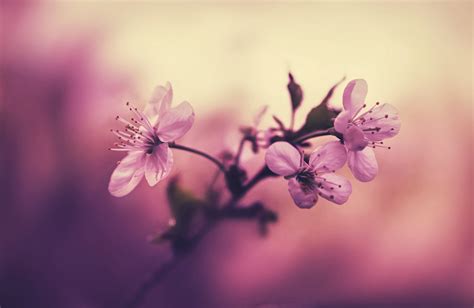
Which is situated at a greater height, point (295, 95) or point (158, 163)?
point (295, 95)

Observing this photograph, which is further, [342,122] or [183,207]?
[183,207]

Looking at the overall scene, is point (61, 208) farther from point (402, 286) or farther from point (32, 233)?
point (402, 286)

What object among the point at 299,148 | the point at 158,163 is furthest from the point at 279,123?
the point at 158,163

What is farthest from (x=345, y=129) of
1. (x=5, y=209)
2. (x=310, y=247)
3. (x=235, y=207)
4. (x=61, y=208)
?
(x=5, y=209)

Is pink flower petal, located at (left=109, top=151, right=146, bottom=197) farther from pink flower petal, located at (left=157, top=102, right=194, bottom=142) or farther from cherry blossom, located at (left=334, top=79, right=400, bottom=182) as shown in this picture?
cherry blossom, located at (left=334, top=79, right=400, bottom=182)

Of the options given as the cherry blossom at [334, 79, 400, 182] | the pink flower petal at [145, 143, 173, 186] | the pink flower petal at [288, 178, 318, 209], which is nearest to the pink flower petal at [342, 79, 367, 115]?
the cherry blossom at [334, 79, 400, 182]

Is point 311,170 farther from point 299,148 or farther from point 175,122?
point 175,122
